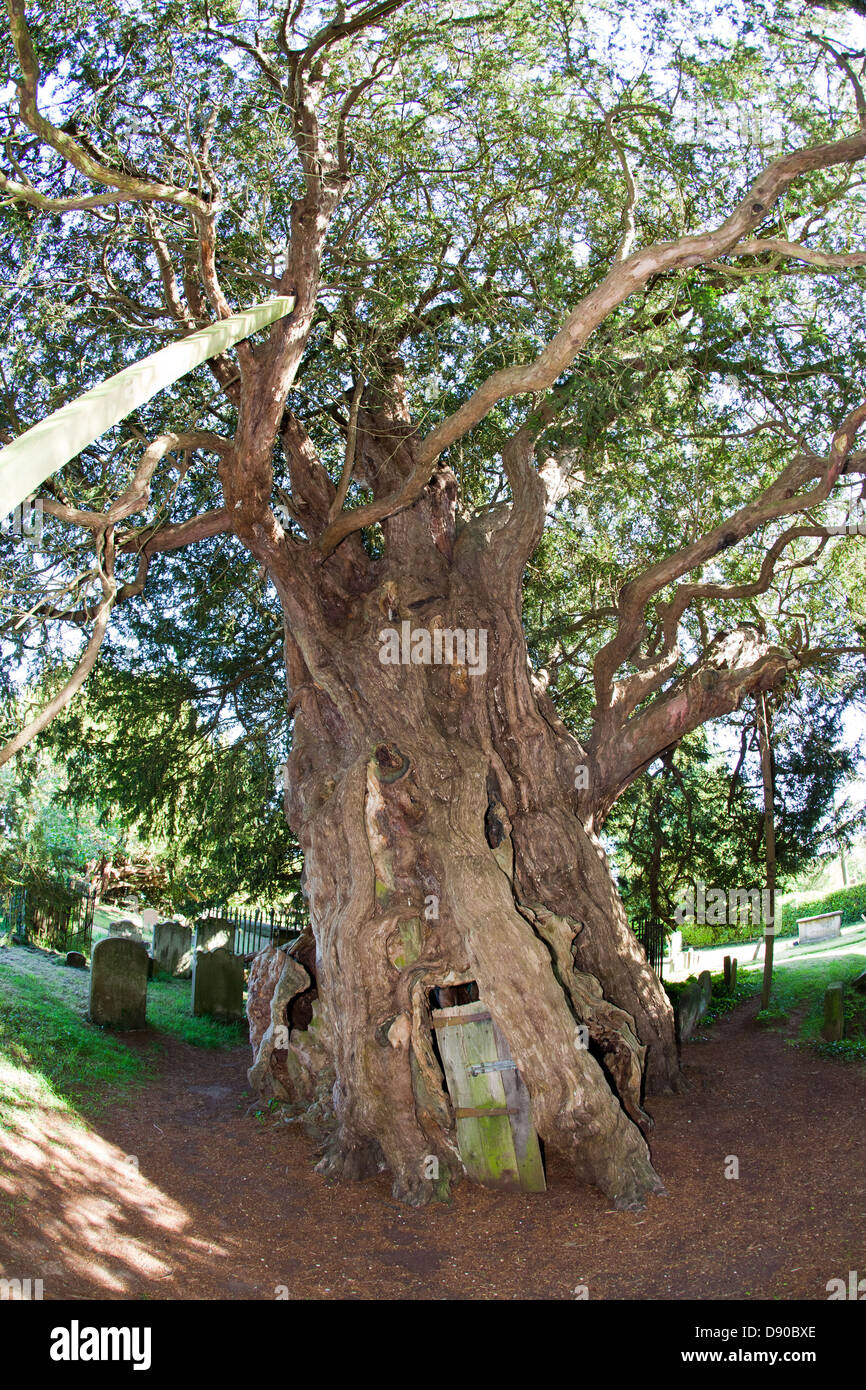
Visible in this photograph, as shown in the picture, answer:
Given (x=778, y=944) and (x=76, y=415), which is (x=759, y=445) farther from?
(x=778, y=944)

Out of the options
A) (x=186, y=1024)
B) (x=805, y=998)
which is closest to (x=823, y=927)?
(x=805, y=998)

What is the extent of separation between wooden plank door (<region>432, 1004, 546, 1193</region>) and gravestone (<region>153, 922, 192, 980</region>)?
9678mm

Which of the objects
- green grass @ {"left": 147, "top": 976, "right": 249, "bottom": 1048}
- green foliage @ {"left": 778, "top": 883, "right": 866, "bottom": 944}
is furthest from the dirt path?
green foliage @ {"left": 778, "top": 883, "right": 866, "bottom": 944}

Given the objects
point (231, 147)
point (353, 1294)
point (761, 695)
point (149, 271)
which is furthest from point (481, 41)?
point (353, 1294)

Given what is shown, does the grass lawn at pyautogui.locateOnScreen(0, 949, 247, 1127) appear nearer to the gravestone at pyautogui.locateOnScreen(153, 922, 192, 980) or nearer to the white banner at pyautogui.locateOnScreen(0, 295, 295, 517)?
the gravestone at pyautogui.locateOnScreen(153, 922, 192, 980)

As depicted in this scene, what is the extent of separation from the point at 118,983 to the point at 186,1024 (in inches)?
56.9

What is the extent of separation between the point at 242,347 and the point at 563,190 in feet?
13.7

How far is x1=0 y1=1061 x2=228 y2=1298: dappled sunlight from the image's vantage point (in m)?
6.02

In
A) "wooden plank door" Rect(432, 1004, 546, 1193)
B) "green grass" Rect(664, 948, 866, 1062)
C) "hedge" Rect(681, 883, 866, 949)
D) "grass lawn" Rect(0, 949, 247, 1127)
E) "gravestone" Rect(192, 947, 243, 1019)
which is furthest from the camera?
"hedge" Rect(681, 883, 866, 949)

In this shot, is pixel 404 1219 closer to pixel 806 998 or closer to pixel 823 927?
pixel 806 998

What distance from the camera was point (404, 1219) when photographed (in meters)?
7.61

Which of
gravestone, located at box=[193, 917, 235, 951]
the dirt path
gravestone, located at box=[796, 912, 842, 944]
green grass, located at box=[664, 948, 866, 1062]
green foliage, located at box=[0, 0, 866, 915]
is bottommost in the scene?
the dirt path

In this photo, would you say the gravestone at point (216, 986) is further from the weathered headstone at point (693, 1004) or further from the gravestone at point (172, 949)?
the weathered headstone at point (693, 1004)

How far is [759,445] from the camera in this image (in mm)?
12633
